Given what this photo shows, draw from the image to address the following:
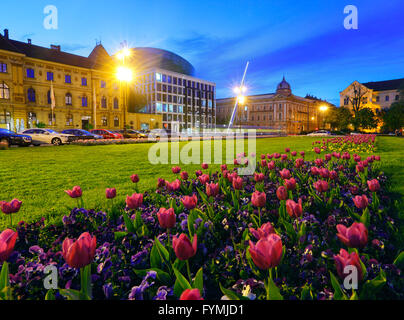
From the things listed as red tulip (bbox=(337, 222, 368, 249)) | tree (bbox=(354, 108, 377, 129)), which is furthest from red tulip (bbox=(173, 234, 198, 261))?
tree (bbox=(354, 108, 377, 129))

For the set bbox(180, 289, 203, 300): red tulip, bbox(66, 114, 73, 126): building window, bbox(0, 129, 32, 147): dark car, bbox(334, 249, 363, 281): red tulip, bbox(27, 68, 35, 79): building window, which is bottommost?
bbox(180, 289, 203, 300): red tulip

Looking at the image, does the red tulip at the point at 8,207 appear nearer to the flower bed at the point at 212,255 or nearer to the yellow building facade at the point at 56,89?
the flower bed at the point at 212,255

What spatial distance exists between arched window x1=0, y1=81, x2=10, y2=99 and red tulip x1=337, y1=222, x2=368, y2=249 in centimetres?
5111

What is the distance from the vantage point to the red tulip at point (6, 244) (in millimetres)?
1599

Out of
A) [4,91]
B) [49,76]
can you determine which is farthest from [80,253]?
[49,76]

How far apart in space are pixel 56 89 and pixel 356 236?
5526cm

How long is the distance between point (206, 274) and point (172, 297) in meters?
0.38

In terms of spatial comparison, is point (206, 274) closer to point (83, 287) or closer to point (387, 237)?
point (83, 287)

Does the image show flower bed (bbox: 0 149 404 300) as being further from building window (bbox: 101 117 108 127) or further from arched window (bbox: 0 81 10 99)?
building window (bbox: 101 117 108 127)

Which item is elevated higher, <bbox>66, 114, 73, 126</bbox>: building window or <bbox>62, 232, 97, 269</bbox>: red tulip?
<bbox>66, 114, 73, 126</bbox>: building window

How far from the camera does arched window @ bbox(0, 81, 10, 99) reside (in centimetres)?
3931

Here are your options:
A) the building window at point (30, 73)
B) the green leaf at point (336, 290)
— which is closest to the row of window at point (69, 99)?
the building window at point (30, 73)

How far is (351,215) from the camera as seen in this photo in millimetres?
2912

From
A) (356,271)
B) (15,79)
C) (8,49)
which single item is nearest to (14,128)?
(15,79)
